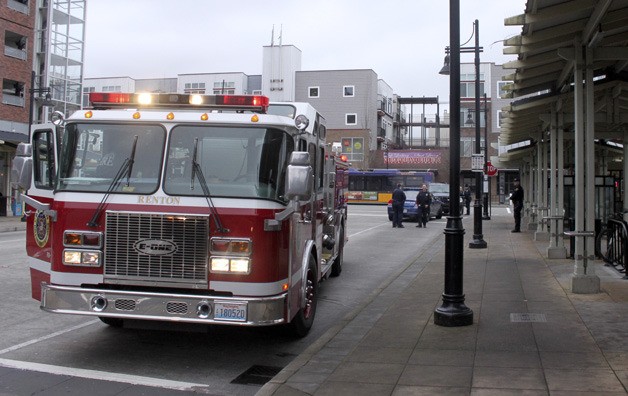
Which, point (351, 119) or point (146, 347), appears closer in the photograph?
point (146, 347)

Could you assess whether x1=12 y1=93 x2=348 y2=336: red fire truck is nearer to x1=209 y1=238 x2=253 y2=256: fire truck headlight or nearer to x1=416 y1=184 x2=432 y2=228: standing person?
x1=209 y1=238 x2=253 y2=256: fire truck headlight

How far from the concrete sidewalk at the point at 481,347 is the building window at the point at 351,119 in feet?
184

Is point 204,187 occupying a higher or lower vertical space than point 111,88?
lower

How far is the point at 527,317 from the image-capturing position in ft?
25.8

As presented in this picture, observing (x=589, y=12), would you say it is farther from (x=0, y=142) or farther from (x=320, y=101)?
(x=320, y=101)

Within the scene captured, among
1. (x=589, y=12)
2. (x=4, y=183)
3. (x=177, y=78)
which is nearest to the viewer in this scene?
(x=589, y=12)

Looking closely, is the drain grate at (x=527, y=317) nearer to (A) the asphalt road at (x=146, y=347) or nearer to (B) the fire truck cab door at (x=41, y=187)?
(A) the asphalt road at (x=146, y=347)

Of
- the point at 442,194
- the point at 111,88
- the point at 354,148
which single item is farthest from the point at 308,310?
the point at 111,88

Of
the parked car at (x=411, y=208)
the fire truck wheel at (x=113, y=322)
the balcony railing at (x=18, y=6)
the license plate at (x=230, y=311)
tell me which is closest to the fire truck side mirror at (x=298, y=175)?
the license plate at (x=230, y=311)

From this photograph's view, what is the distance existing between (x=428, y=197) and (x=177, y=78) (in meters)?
43.5

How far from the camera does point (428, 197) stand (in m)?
27.2

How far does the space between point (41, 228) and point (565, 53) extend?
7573mm

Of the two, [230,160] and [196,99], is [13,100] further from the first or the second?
[230,160]

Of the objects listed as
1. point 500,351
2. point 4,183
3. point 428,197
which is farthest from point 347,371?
point 4,183
